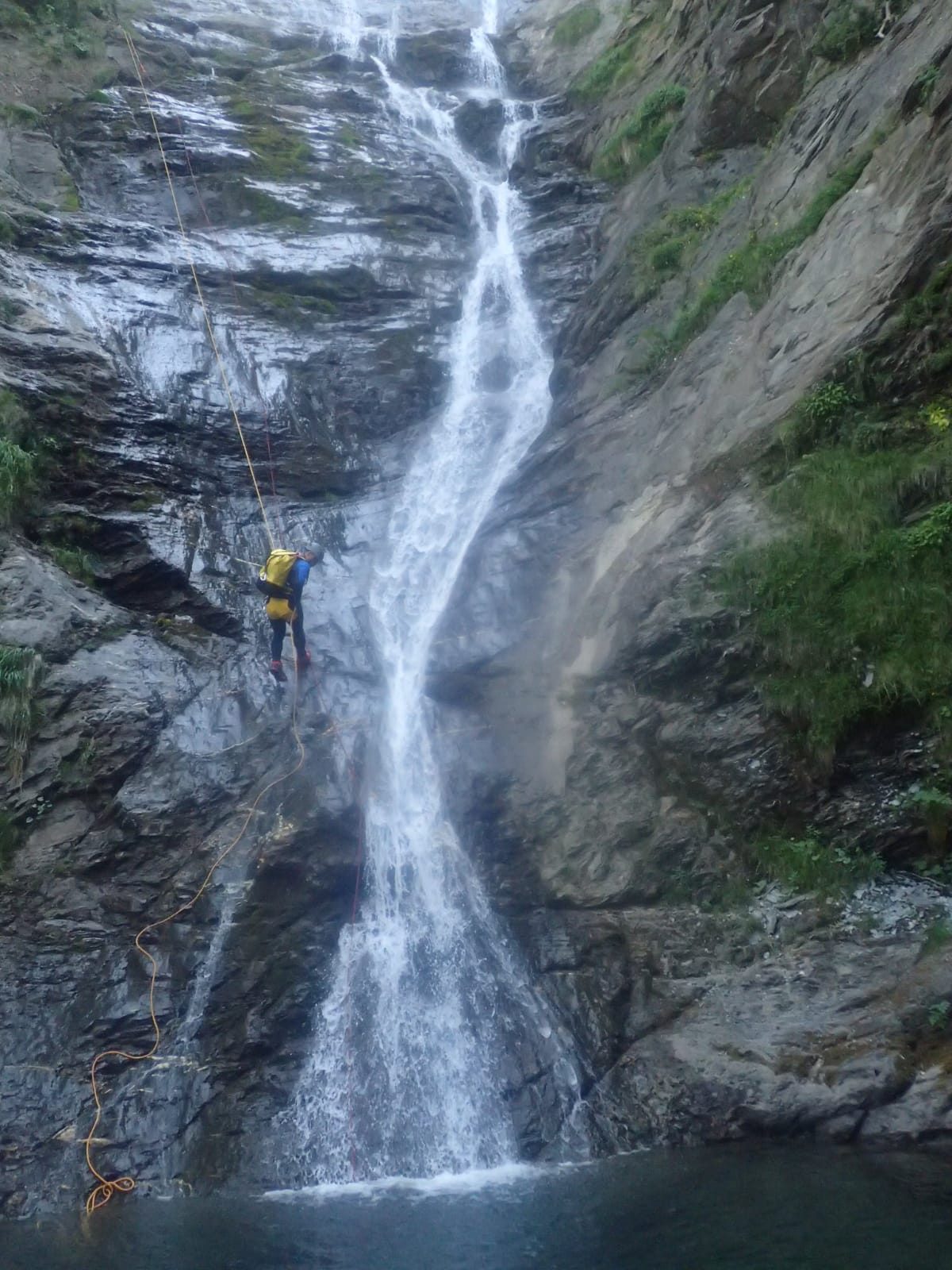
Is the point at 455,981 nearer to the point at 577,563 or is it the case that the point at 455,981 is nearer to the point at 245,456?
the point at 577,563

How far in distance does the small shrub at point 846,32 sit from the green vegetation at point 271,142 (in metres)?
9.92

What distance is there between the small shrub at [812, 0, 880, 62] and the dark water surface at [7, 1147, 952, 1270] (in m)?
12.1

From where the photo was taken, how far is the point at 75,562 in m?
11.9

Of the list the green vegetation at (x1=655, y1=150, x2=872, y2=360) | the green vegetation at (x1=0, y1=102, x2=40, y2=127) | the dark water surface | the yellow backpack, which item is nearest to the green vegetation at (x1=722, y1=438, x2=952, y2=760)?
the green vegetation at (x1=655, y1=150, x2=872, y2=360)

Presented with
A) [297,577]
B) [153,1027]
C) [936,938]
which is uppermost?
[297,577]

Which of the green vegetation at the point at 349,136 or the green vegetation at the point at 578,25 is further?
the green vegetation at the point at 578,25

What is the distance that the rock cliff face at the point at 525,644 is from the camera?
8.36 meters

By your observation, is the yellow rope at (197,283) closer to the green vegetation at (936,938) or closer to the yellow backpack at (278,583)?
the yellow backpack at (278,583)

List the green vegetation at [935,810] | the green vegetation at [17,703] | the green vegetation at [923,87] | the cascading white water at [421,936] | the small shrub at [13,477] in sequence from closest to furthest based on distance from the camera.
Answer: the green vegetation at [935,810] < the cascading white water at [421,936] < the green vegetation at [923,87] < the green vegetation at [17,703] < the small shrub at [13,477]

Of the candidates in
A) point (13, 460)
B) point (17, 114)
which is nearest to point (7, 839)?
point (13, 460)

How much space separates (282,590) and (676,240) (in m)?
7.81

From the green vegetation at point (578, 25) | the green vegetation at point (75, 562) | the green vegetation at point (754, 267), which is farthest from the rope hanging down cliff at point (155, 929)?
the green vegetation at point (578, 25)

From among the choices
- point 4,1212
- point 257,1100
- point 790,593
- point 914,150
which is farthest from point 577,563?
point 4,1212

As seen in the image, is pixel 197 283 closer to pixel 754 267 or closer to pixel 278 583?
pixel 278 583
